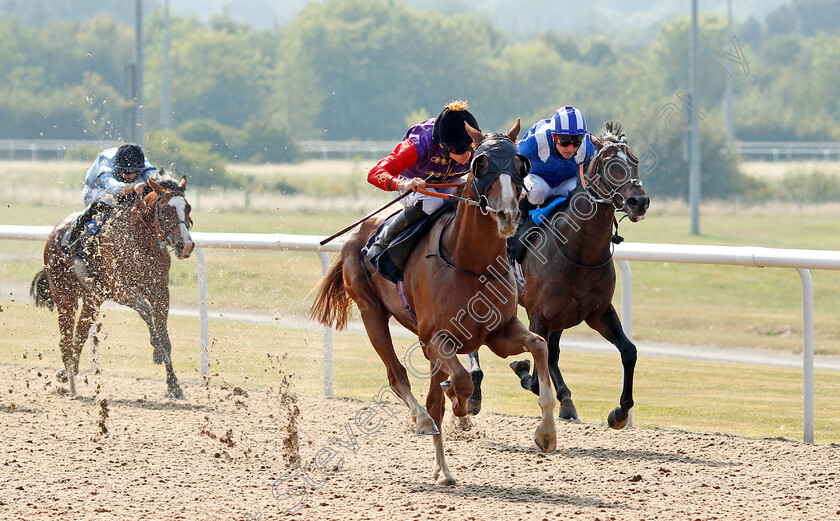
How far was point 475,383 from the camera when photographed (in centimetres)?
600

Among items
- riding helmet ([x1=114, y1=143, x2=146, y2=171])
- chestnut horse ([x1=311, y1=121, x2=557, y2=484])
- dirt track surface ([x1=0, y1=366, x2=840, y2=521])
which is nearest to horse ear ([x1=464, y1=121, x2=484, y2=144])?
chestnut horse ([x1=311, y1=121, x2=557, y2=484])

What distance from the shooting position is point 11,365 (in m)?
8.66

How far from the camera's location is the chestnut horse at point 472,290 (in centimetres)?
435

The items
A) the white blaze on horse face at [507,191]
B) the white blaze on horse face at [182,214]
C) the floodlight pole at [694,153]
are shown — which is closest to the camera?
the white blaze on horse face at [507,191]

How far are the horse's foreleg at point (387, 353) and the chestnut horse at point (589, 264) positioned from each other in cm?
55

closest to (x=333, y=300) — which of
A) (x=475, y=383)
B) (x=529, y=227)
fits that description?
(x=475, y=383)

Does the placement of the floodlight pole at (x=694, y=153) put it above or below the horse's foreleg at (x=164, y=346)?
above

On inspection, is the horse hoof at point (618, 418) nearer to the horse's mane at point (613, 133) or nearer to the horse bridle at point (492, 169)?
the horse's mane at point (613, 133)

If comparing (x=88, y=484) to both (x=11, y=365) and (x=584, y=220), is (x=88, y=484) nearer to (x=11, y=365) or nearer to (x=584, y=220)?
(x=584, y=220)

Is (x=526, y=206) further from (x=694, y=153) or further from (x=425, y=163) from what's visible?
(x=694, y=153)

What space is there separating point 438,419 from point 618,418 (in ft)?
3.73

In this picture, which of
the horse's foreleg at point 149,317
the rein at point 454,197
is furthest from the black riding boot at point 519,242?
the horse's foreleg at point 149,317

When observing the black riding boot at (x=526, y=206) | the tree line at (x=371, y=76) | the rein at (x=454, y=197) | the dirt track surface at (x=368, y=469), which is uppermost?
the tree line at (x=371, y=76)

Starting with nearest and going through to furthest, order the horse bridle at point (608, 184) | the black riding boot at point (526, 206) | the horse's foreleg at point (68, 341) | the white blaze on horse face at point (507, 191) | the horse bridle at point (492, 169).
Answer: the white blaze on horse face at point (507, 191) < the horse bridle at point (492, 169) < the horse bridle at point (608, 184) < the black riding boot at point (526, 206) < the horse's foreleg at point (68, 341)
